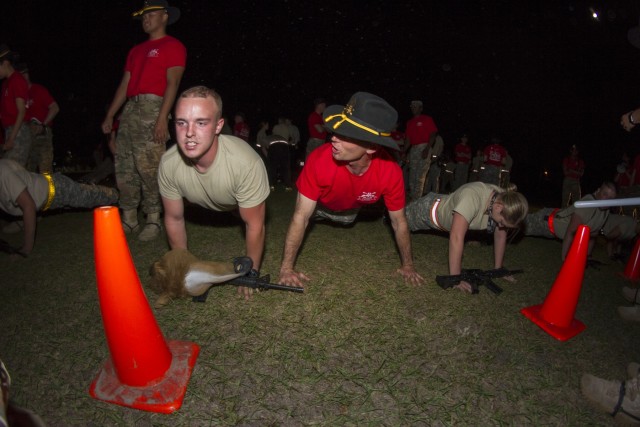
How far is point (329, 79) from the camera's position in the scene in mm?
27562

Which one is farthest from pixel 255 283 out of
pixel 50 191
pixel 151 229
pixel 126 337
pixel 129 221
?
pixel 50 191

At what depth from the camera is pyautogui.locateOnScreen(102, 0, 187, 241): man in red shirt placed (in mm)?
3965

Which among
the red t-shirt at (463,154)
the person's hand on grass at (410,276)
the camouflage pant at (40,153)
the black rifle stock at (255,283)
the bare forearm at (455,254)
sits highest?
the red t-shirt at (463,154)

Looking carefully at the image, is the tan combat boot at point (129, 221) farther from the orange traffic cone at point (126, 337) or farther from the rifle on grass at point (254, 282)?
the orange traffic cone at point (126, 337)

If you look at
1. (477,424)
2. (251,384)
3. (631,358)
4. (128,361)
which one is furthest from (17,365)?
(631,358)

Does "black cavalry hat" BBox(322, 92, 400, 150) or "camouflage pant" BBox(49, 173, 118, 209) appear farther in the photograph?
"camouflage pant" BBox(49, 173, 118, 209)

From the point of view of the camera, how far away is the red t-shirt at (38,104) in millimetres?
5285

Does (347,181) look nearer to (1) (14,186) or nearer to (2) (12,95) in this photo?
(1) (14,186)

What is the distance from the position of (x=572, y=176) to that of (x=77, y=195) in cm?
1223

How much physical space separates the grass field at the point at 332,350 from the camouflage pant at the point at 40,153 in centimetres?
227

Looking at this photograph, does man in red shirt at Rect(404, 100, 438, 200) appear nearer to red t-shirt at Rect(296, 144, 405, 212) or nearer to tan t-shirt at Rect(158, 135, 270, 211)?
red t-shirt at Rect(296, 144, 405, 212)

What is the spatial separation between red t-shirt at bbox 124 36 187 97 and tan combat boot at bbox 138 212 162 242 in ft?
4.70

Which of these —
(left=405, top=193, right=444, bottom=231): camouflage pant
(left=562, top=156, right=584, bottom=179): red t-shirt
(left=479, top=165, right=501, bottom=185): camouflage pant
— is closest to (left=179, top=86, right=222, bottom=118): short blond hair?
(left=405, top=193, right=444, bottom=231): camouflage pant

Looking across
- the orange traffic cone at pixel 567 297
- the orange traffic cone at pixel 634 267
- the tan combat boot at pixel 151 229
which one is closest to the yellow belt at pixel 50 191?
the tan combat boot at pixel 151 229
